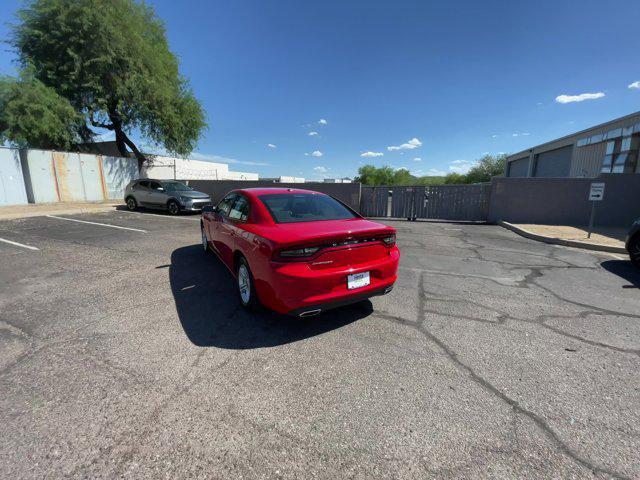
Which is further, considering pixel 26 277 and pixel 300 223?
pixel 26 277

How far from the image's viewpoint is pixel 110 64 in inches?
675

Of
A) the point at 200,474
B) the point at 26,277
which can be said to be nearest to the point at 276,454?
the point at 200,474

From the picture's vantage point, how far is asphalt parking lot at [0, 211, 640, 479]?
5.77 feet

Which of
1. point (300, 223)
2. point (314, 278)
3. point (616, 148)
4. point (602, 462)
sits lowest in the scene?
point (602, 462)

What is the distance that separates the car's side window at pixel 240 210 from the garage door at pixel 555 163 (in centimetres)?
2285

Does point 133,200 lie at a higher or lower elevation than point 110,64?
lower

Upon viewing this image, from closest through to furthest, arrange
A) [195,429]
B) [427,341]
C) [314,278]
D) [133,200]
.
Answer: [195,429] → [314,278] → [427,341] → [133,200]

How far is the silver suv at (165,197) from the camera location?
506 inches

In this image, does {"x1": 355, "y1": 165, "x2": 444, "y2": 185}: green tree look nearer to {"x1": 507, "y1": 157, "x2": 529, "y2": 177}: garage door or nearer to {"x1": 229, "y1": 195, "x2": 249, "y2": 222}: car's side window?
{"x1": 507, "y1": 157, "x2": 529, "y2": 177}: garage door

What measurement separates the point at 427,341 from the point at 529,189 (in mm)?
11515

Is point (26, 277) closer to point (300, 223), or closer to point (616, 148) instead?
A: point (300, 223)

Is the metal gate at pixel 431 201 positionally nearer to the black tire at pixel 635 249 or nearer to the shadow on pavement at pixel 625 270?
the shadow on pavement at pixel 625 270

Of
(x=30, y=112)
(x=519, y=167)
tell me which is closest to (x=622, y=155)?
(x=519, y=167)

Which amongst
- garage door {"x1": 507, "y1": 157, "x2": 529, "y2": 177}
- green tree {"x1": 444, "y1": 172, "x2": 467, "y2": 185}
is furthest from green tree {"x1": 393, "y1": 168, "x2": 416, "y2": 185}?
garage door {"x1": 507, "y1": 157, "x2": 529, "y2": 177}
